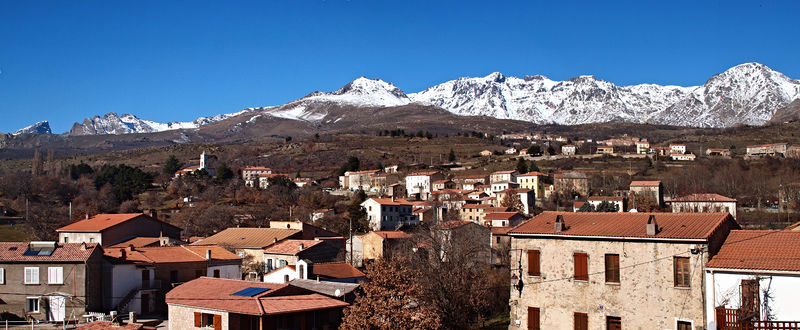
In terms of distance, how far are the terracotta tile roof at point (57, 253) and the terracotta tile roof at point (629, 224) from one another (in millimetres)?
17371

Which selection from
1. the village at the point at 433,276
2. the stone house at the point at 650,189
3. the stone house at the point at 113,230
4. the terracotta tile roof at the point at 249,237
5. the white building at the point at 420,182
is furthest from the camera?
the white building at the point at 420,182

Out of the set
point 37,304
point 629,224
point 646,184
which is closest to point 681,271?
point 629,224

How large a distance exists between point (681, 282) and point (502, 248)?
1091 inches

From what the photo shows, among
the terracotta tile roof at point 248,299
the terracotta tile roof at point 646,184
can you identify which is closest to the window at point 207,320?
the terracotta tile roof at point 248,299

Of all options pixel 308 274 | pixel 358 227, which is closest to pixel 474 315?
pixel 308 274

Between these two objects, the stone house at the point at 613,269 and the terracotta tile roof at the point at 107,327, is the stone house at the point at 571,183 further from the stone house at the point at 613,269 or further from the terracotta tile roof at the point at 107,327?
the terracotta tile roof at the point at 107,327

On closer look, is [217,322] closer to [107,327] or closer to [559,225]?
[107,327]

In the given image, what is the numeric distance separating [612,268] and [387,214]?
55.4 m

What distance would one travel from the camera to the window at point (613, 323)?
2086cm

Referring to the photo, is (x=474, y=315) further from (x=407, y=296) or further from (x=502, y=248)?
(x=502, y=248)

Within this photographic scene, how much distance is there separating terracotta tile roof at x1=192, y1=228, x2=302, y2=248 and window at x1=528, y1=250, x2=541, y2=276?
20796mm

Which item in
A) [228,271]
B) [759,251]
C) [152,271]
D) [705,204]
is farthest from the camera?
[705,204]

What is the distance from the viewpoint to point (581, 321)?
21547 millimetres

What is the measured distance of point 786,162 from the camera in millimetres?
99250
